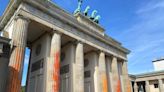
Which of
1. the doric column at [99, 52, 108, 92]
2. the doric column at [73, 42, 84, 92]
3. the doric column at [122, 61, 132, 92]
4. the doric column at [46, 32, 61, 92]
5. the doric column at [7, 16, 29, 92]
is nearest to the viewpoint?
the doric column at [7, 16, 29, 92]

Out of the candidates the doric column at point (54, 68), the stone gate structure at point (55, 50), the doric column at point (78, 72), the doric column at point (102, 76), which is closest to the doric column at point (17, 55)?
the stone gate structure at point (55, 50)

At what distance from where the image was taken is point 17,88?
54.3 feet

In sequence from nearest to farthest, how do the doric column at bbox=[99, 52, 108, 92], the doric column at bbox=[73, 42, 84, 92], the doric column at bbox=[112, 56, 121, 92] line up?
the doric column at bbox=[73, 42, 84, 92] → the doric column at bbox=[99, 52, 108, 92] → the doric column at bbox=[112, 56, 121, 92]

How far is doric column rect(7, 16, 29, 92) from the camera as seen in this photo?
54.4 feet

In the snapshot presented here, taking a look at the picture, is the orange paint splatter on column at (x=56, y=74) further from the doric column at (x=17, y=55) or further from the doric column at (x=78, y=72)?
the doric column at (x=17, y=55)

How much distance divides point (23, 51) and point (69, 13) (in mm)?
10658

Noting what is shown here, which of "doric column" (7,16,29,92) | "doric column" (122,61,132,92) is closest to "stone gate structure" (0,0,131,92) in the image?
"doric column" (7,16,29,92)

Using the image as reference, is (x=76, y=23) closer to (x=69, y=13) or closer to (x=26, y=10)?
(x=69, y=13)

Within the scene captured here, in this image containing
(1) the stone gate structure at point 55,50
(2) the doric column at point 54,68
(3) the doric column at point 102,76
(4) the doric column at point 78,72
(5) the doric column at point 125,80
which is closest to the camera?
(1) the stone gate structure at point 55,50

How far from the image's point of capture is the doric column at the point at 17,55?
1659 cm

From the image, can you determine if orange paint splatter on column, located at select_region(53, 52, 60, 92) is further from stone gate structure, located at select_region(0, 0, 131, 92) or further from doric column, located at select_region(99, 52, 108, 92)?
doric column, located at select_region(99, 52, 108, 92)

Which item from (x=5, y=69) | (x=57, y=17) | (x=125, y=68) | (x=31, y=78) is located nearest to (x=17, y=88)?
(x=5, y=69)

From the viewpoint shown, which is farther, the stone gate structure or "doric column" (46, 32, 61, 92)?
"doric column" (46, 32, 61, 92)

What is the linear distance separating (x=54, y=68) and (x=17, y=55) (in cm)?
486
